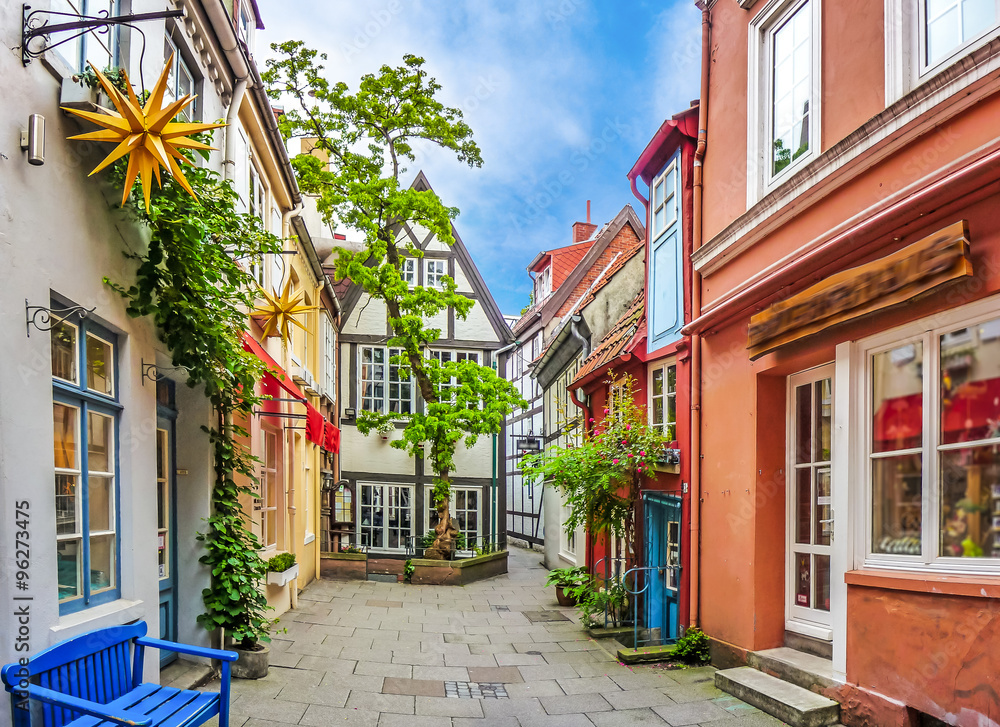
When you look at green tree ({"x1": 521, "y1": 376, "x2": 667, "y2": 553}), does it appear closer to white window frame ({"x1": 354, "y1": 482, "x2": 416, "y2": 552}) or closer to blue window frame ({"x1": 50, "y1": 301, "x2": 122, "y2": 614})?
blue window frame ({"x1": 50, "y1": 301, "x2": 122, "y2": 614})

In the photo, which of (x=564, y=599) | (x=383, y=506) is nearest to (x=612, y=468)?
(x=564, y=599)

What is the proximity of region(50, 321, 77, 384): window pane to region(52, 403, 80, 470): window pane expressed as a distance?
0.19 meters

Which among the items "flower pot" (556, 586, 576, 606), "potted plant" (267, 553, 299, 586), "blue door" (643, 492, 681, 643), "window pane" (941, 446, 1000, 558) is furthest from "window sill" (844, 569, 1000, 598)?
"flower pot" (556, 586, 576, 606)

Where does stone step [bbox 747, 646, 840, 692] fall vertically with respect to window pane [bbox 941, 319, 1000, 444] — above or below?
below

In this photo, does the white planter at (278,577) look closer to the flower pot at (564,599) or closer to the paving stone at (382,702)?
the paving stone at (382,702)

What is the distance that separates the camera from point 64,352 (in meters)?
4.27

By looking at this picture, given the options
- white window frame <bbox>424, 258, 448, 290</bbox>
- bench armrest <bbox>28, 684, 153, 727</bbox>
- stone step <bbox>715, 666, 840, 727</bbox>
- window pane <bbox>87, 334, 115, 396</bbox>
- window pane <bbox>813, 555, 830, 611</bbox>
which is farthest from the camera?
white window frame <bbox>424, 258, 448, 290</bbox>

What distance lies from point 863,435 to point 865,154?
198cm

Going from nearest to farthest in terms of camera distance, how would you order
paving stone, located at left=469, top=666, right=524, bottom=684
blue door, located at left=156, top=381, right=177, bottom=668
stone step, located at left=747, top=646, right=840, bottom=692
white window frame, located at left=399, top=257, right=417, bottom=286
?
stone step, located at left=747, top=646, right=840, bottom=692
blue door, located at left=156, top=381, right=177, bottom=668
paving stone, located at left=469, top=666, right=524, bottom=684
white window frame, located at left=399, top=257, right=417, bottom=286

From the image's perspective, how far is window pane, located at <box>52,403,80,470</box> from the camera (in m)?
4.14

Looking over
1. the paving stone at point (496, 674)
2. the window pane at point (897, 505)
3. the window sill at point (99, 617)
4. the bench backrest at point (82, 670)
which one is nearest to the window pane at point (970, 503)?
the window pane at point (897, 505)

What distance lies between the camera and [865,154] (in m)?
5.07

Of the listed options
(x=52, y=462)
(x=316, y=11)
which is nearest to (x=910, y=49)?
(x=52, y=462)

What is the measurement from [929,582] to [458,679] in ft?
14.4
